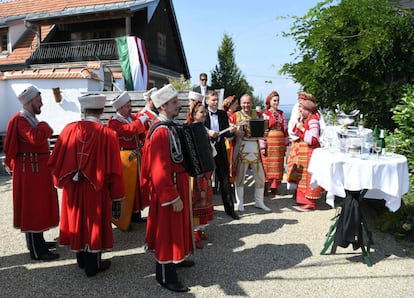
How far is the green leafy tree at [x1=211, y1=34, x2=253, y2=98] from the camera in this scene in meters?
24.4

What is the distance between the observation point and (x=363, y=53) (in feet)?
17.9

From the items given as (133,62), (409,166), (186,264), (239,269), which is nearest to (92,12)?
(133,62)

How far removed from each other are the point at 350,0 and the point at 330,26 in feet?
1.59

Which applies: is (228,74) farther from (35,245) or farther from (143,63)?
(35,245)

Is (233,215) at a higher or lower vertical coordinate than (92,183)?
lower

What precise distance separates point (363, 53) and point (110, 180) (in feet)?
13.9

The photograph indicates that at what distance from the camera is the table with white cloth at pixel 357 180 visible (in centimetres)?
347

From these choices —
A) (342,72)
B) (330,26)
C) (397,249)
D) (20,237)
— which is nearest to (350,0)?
(330,26)

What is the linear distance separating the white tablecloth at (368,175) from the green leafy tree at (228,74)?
68.1ft

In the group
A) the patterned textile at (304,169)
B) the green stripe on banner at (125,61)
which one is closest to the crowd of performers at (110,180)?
the patterned textile at (304,169)

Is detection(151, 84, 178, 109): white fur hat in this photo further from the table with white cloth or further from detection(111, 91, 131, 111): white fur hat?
the table with white cloth

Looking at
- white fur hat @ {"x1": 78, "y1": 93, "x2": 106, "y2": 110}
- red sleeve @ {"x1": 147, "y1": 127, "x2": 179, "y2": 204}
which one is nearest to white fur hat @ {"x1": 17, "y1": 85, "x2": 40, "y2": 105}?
white fur hat @ {"x1": 78, "y1": 93, "x2": 106, "y2": 110}

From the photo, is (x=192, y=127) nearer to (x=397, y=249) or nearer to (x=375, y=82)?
(x=397, y=249)

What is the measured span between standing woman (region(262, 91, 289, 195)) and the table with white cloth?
2.30 m
